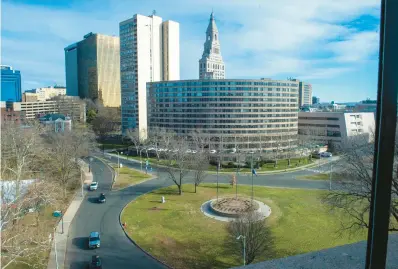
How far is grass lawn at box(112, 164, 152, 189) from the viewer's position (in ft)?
55.0

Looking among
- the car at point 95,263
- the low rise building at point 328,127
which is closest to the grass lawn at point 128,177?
the car at point 95,263

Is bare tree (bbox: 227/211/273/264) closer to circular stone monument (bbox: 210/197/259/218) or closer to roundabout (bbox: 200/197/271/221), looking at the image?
roundabout (bbox: 200/197/271/221)

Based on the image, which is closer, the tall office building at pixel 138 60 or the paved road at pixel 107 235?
the paved road at pixel 107 235

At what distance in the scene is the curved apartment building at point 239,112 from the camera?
2606 centimetres

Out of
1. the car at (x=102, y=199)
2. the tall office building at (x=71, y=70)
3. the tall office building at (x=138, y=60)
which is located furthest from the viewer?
the tall office building at (x=71, y=70)

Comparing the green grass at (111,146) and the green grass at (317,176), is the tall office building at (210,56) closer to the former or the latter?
the green grass at (111,146)

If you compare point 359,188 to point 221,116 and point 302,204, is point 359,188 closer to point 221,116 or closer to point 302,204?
point 302,204

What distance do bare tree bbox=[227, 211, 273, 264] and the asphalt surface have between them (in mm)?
2169

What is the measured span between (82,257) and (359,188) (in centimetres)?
768

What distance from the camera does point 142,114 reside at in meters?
36.2

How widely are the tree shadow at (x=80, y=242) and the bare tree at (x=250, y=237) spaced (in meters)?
4.53

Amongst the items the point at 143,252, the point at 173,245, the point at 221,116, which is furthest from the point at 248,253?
the point at 221,116

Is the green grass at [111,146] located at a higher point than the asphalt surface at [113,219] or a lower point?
higher

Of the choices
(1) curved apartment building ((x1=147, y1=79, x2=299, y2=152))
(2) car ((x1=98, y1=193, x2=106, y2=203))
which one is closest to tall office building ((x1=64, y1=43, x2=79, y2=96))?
(1) curved apartment building ((x1=147, y1=79, x2=299, y2=152))
